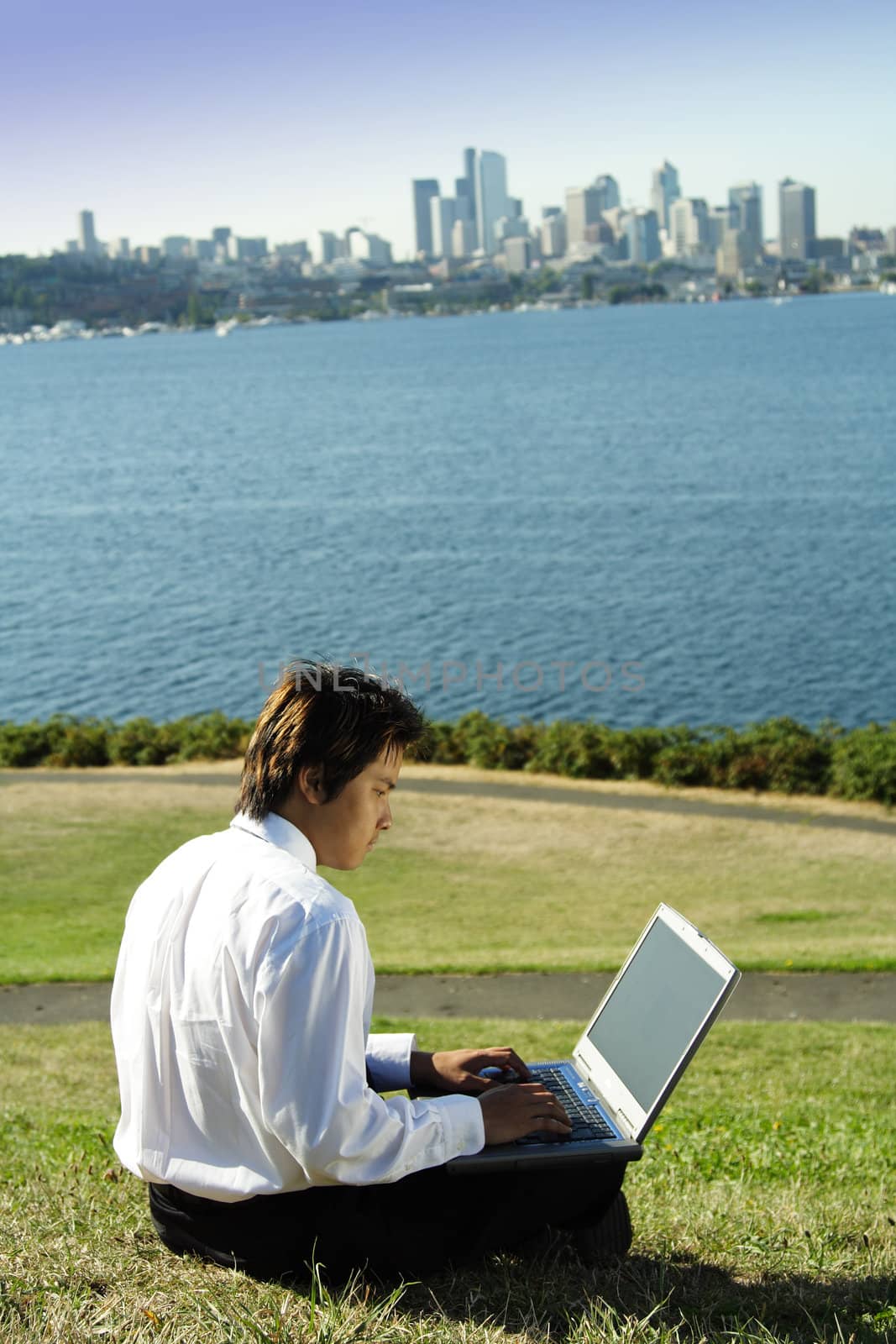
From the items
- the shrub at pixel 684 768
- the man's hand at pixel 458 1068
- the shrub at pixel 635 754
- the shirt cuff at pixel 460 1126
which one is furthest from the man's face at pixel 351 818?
the shrub at pixel 635 754

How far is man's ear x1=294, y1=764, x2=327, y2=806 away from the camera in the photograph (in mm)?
3025

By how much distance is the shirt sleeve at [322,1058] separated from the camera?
2.65 m

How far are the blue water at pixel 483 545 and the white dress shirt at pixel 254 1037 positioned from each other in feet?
68.5

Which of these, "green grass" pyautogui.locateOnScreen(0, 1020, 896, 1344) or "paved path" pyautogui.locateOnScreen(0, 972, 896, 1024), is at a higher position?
"green grass" pyautogui.locateOnScreen(0, 1020, 896, 1344)

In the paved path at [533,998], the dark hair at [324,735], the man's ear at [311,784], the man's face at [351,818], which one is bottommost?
the paved path at [533,998]

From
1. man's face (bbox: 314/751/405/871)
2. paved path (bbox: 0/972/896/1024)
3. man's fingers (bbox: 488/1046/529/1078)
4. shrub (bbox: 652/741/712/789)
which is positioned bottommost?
shrub (bbox: 652/741/712/789)

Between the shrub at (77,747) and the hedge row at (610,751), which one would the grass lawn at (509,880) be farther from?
the shrub at (77,747)

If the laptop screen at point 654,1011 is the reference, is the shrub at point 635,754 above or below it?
below

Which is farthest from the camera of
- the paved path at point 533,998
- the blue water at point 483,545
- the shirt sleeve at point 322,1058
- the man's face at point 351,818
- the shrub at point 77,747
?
the blue water at point 483,545

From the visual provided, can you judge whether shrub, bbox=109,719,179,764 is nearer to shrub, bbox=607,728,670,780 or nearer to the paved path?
shrub, bbox=607,728,670,780

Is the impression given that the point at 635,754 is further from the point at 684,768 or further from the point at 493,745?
the point at 493,745

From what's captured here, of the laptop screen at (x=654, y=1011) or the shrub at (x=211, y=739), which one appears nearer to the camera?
the laptop screen at (x=654, y=1011)

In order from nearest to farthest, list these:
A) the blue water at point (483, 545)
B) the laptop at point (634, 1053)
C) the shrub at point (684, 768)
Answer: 1. the laptop at point (634, 1053)
2. the shrub at point (684, 768)
3. the blue water at point (483, 545)

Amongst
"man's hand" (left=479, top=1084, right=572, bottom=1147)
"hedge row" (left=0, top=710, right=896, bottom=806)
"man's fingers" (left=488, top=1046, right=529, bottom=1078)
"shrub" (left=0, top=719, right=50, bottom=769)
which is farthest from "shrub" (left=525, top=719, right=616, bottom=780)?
"man's hand" (left=479, top=1084, right=572, bottom=1147)
